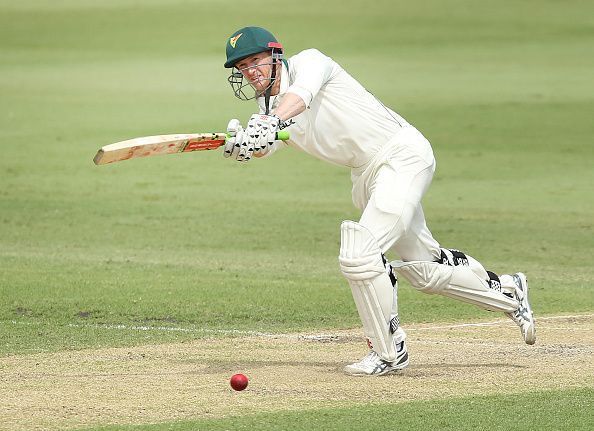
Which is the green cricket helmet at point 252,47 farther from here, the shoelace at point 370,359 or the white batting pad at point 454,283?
the shoelace at point 370,359

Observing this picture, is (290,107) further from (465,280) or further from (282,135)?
(465,280)

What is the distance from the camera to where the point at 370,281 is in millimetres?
6809

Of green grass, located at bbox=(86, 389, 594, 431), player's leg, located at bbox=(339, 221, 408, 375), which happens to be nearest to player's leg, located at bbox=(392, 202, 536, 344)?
player's leg, located at bbox=(339, 221, 408, 375)

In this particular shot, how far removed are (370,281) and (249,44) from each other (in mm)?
1393

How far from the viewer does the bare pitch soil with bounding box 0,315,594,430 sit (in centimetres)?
615

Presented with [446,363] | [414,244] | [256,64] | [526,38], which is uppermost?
[256,64]

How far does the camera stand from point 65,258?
1161 cm

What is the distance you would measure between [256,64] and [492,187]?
32.6ft

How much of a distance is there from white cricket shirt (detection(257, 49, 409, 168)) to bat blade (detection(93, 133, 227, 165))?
1.50ft

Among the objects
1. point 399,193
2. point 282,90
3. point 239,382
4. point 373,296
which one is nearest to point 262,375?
point 239,382

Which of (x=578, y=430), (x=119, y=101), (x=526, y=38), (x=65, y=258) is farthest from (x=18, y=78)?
(x=578, y=430)

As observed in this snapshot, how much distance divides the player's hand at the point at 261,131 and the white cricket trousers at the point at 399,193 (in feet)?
2.16

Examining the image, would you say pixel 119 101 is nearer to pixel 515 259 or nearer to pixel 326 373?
pixel 515 259

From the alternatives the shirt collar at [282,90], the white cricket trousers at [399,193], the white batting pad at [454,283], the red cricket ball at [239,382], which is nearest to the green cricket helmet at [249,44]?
the shirt collar at [282,90]
